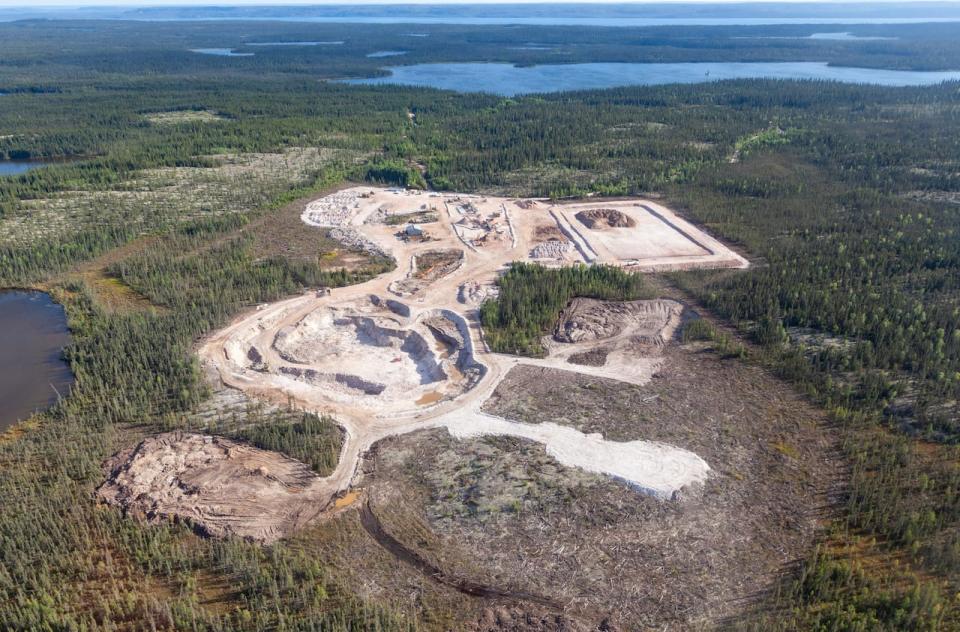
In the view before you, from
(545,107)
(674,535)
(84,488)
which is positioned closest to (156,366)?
(84,488)

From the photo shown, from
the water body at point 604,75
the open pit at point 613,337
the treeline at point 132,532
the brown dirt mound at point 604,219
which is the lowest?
the treeline at point 132,532

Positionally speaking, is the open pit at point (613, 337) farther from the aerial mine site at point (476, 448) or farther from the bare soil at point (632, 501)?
the bare soil at point (632, 501)

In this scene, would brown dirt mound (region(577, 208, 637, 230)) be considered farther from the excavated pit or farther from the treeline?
the treeline

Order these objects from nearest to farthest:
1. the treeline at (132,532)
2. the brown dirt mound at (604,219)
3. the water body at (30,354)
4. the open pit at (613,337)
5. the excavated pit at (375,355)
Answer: the treeline at (132,532) < the water body at (30,354) < the excavated pit at (375,355) < the open pit at (613,337) < the brown dirt mound at (604,219)

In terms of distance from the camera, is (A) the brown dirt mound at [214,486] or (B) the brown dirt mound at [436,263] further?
(B) the brown dirt mound at [436,263]

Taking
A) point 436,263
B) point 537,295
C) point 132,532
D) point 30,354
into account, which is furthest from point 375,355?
point 30,354

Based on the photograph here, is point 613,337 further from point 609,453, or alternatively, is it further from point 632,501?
point 632,501

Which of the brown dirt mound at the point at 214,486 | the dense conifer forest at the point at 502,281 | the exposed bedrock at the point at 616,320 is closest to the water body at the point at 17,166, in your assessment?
the dense conifer forest at the point at 502,281
